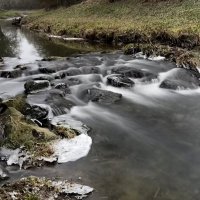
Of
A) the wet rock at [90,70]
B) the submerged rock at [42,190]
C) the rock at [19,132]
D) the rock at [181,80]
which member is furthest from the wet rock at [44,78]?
the submerged rock at [42,190]

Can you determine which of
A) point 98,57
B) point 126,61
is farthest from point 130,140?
point 98,57

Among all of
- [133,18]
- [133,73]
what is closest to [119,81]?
[133,73]

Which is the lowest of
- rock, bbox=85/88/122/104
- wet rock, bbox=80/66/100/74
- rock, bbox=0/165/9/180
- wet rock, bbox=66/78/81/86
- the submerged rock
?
rock, bbox=0/165/9/180

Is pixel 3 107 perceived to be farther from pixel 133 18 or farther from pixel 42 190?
pixel 133 18

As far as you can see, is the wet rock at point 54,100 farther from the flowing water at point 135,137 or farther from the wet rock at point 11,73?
the wet rock at point 11,73

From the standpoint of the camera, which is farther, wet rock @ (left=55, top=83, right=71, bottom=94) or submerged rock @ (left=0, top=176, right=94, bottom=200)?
wet rock @ (left=55, top=83, right=71, bottom=94)

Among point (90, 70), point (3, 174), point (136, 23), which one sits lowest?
point (3, 174)

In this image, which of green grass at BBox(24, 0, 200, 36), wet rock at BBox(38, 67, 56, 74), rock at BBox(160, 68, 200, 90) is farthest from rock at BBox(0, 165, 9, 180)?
green grass at BBox(24, 0, 200, 36)

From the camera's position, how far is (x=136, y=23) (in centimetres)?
3475

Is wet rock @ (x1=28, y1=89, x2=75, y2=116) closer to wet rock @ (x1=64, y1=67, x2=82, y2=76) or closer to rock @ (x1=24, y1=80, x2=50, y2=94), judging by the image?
rock @ (x1=24, y1=80, x2=50, y2=94)

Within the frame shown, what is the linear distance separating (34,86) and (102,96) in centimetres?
349

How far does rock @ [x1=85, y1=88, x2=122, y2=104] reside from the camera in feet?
57.1

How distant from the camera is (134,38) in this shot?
31281 millimetres

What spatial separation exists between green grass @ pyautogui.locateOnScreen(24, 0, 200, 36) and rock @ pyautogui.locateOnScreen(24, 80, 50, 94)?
1280cm
